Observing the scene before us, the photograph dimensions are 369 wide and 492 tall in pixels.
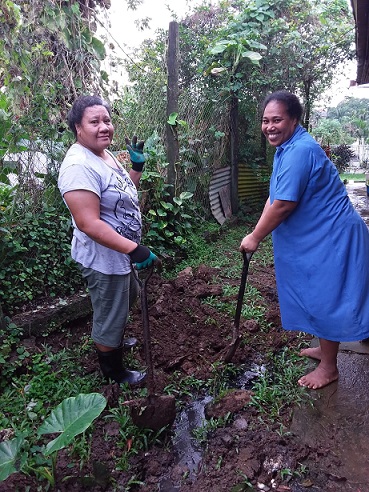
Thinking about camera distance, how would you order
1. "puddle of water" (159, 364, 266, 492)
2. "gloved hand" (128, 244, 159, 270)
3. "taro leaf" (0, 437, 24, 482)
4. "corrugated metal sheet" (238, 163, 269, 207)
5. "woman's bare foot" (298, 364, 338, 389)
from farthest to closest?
"corrugated metal sheet" (238, 163, 269, 207) < "woman's bare foot" (298, 364, 338, 389) < "gloved hand" (128, 244, 159, 270) < "puddle of water" (159, 364, 266, 492) < "taro leaf" (0, 437, 24, 482)

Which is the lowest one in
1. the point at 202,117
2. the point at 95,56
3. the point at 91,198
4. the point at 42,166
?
the point at 91,198

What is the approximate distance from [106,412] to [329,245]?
165cm

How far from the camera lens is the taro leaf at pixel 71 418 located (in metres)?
1.68

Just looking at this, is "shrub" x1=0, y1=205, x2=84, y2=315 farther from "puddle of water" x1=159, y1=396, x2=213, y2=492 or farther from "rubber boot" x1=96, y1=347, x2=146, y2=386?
"puddle of water" x1=159, y1=396, x2=213, y2=492

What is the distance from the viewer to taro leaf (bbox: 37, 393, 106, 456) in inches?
66.0

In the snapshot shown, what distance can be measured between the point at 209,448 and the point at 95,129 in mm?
1850

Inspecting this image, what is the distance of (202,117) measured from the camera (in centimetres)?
611

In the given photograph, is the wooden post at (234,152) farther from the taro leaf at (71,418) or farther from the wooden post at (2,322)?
the taro leaf at (71,418)

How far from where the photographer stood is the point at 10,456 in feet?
5.44

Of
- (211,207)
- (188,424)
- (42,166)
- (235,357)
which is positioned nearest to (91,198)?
(188,424)

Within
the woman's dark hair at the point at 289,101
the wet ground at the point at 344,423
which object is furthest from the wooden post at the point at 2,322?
the woman's dark hair at the point at 289,101

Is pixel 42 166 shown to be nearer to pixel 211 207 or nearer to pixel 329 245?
pixel 329 245

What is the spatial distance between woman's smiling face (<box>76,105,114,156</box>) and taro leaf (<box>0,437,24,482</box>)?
1536mm

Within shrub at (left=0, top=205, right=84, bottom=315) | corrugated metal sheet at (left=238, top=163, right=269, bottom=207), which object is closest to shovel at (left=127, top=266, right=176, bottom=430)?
shrub at (left=0, top=205, right=84, bottom=315)
